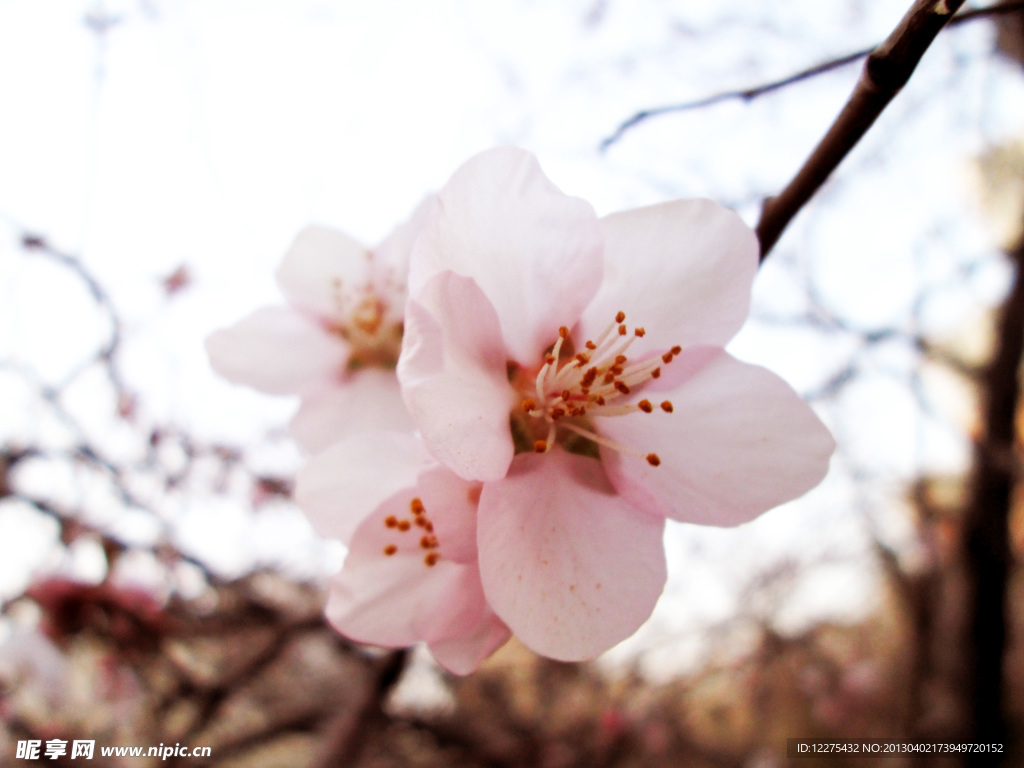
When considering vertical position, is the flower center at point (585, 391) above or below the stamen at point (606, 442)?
above

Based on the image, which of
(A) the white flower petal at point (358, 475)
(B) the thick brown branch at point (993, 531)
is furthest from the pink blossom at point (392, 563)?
(B) the thick brown branch at point (993, 531)

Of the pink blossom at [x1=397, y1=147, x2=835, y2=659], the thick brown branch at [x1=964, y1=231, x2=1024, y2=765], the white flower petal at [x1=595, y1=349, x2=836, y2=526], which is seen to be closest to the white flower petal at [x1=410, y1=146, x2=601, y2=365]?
the pink blossom at [x1=397, y1=147, x2=835, y2=659]

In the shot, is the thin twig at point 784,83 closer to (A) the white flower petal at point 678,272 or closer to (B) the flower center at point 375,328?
(A) the white flower petal at point 678,272

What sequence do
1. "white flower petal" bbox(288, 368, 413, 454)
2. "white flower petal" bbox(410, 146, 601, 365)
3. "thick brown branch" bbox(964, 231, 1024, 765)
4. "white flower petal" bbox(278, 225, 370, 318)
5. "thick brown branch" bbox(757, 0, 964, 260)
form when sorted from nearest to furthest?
"thick brown branch" bbox(757, 0, 964, 260) → "white flower petal" bbox(410, 146, 601, 365) → "white flower petal" bbox(288, 368, 413, 454) → "white flower petal" bbox(278, 225, 370, 318) → "thick brown branch" bbox(964, 231, 1024, 765)

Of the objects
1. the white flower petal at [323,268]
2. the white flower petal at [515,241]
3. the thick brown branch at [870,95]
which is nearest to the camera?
the thick brown branch at [870,95]

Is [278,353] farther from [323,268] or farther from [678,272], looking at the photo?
[678,272]

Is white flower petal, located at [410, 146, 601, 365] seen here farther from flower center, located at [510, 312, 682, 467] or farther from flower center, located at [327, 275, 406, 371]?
flower center, located at [327, 275, 406, 371]

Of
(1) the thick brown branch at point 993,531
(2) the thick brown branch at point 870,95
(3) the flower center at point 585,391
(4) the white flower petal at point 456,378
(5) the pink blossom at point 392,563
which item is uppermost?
(2) the thick brown branch at point 870,95

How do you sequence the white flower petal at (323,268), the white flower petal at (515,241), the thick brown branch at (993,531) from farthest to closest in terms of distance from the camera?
1. the thick brown branch at (993,531)
2. the white flower petal at (323,268)
3. the white flower petal at (515,241)
